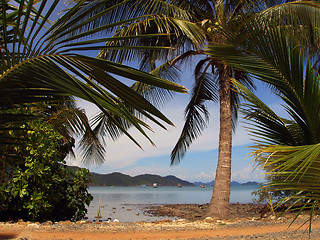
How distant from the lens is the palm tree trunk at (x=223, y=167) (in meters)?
9.55

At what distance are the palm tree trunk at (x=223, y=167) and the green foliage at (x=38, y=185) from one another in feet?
13.6

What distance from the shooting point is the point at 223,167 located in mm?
9680

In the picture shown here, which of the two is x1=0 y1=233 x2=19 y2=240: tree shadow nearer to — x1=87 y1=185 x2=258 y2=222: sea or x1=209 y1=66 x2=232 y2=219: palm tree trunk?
x1=87 y1=185 x2=258 y2=222: sea

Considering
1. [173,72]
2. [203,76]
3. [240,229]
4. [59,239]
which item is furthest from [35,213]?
[203,76]

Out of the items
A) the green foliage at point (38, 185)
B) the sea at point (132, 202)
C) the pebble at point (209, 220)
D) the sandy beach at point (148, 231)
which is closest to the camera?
the sandy beach at point (148, 231)

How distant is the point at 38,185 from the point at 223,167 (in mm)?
5323

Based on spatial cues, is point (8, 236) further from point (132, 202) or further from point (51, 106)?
point (132, 202)

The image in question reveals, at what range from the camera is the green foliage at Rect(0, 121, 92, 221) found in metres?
7.85

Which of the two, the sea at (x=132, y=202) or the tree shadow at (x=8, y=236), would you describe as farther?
the sea at (x=132, y=202)

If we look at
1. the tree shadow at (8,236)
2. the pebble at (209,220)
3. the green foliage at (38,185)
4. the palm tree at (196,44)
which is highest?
the palm tree at (196,44)

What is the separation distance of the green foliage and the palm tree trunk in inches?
163

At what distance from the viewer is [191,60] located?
1093cm

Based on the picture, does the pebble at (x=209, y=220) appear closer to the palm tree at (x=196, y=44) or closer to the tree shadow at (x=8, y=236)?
the palm tree at (x=196, y=44)

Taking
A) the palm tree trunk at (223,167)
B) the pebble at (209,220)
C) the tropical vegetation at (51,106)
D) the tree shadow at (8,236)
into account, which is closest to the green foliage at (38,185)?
the tropical vegetation at (51,106)
